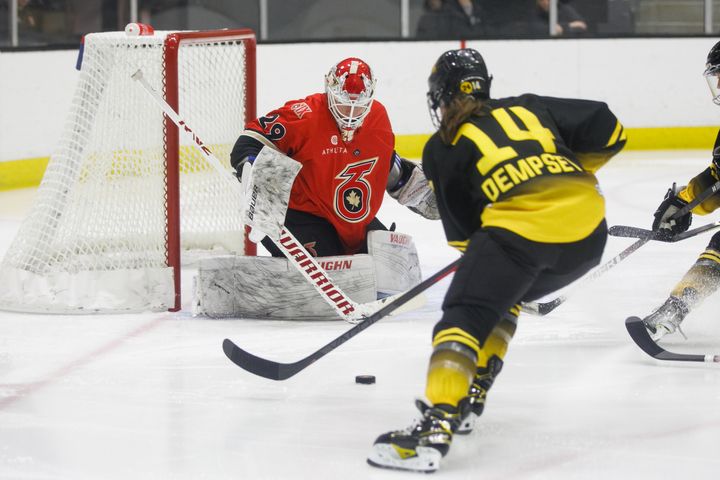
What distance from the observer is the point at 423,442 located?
2.44 meters

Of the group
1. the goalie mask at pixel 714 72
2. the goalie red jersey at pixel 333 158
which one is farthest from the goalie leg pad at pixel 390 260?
the goalie mask at pixel 714 72

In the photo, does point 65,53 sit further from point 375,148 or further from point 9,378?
point 9,378

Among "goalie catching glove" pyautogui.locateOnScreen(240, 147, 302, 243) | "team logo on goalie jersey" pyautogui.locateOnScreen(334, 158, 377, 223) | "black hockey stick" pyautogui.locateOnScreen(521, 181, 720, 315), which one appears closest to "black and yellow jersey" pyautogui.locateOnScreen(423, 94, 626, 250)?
"black hockey stick" pyautogui.locateOnScreen(521, 181, 720, 315)

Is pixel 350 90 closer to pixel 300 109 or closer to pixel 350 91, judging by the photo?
pixel 350 91

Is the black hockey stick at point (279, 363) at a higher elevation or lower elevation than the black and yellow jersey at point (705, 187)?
lower

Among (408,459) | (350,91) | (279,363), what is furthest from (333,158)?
(408,459)

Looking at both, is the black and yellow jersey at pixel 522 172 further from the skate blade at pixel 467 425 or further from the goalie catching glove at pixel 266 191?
the goalie catching glove at pixel 266 191

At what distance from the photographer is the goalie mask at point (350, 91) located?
12.4 ft

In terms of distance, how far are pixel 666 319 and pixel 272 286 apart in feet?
3.87

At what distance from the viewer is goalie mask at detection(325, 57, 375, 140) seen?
379 cm

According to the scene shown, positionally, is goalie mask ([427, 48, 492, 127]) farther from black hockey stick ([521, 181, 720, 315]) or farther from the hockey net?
the hockey net

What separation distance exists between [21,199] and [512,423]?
4213 millimetres

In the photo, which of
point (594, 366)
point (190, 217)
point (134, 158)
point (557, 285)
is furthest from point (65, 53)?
point (557, 285)

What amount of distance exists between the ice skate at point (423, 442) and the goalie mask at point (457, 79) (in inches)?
23.4
